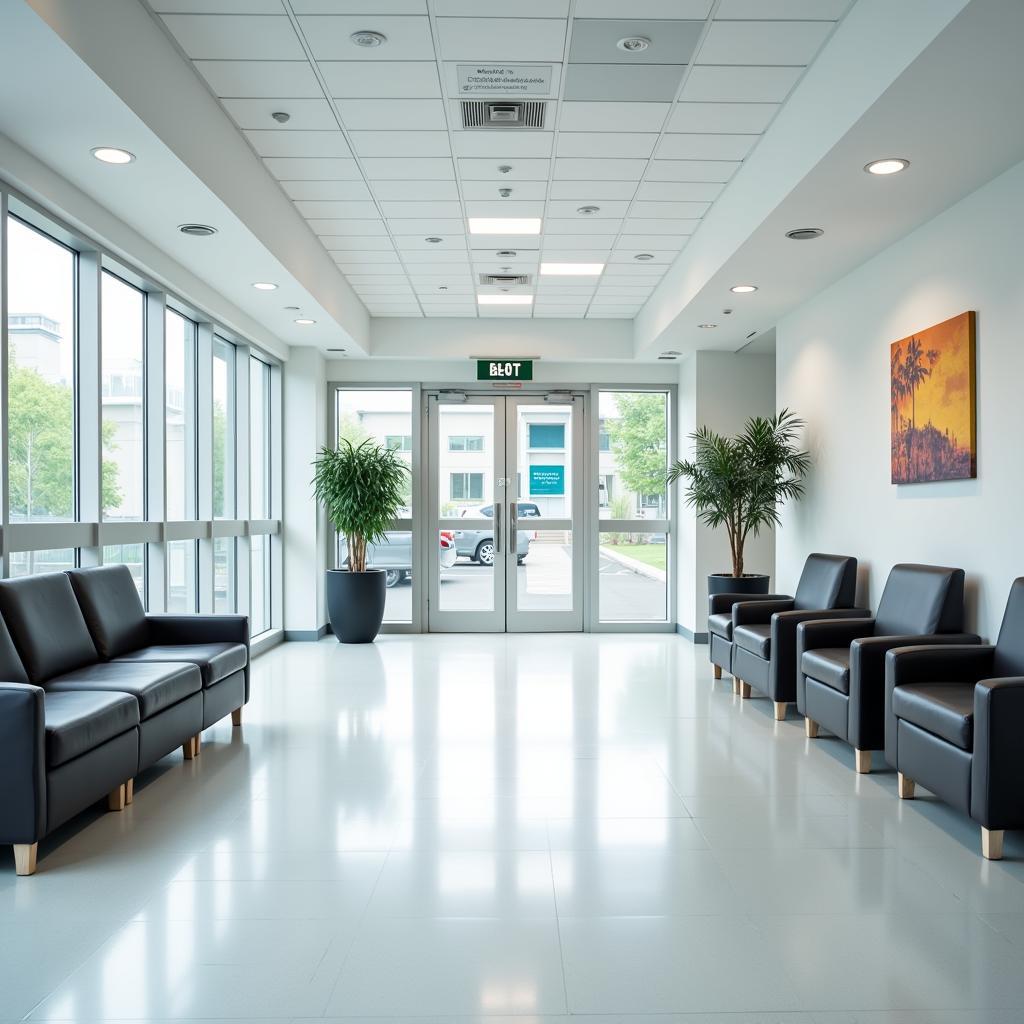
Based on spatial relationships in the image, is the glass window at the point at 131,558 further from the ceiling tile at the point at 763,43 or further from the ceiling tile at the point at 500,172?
the ceiling tile at the point at 763,43

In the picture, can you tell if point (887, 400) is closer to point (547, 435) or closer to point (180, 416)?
point (547, 435)

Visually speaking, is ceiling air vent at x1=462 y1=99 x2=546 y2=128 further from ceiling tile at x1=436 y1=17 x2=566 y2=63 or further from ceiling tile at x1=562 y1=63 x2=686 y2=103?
ceiling tile at x1=436 y1=17 x2=566 y2=63

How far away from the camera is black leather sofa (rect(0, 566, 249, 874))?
3377mm

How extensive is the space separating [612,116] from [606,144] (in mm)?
383

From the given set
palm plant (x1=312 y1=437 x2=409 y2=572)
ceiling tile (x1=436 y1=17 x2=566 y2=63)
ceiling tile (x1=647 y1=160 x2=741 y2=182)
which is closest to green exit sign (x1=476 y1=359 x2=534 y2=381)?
palm plant (x1=312 y1=437 x2=409 y2=572)

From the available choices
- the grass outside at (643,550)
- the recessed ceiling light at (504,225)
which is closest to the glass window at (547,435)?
the grass outside at (643,550)

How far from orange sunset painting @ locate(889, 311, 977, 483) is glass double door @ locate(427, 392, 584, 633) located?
513cm

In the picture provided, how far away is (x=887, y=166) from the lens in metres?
4.52

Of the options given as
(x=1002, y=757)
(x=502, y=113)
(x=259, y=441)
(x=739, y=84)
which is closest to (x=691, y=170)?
(x=739, y=84)

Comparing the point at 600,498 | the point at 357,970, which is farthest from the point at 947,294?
the point at 600,498

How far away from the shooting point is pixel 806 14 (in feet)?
12.9

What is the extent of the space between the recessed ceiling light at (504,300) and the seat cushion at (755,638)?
13.5 feet

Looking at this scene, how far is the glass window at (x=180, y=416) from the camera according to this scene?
6996 millimetres

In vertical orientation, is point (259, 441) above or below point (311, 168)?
below
